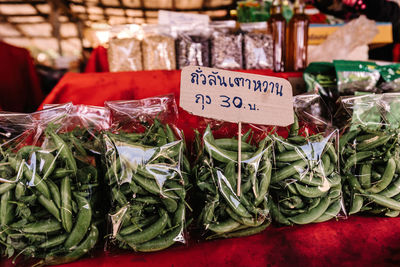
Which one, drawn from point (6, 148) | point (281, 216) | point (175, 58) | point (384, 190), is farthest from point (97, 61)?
point (384, 190)

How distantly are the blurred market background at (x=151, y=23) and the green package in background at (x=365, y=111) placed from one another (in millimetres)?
952

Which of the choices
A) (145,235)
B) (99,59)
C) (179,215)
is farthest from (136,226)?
(99,59)

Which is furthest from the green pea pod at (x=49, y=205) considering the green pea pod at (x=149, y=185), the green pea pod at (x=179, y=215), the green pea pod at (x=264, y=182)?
the green pea pod at (x=264, y=182)

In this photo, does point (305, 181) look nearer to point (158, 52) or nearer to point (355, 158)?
point (355, 158)

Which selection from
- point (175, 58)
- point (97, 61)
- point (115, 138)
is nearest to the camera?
point (115, 138)

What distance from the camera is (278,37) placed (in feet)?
6.57

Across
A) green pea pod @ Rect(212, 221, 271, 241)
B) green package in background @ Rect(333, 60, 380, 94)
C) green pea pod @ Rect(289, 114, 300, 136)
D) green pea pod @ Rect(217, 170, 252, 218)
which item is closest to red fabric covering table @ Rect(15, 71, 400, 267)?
green pea pod @ Rect(212, 221, 271, 241)

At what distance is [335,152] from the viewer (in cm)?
113

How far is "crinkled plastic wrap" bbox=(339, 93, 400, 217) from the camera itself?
3.56 feet

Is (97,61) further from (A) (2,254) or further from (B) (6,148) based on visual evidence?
(A) (2,254)

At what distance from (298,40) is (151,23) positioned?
155cm

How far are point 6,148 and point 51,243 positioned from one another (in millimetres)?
392

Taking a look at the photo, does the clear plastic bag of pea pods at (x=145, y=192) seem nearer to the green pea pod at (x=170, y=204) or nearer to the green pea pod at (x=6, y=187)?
the green pea pod at (x=170, y=204)

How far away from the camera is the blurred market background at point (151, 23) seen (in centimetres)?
209
